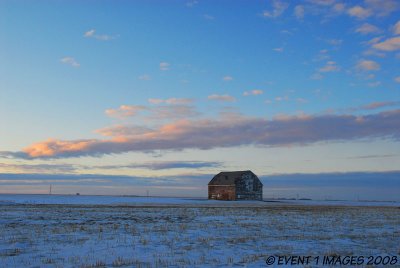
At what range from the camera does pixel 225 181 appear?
10000cm

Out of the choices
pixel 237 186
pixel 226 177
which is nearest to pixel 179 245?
pixel 237 186

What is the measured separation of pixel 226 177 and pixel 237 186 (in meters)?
5.13

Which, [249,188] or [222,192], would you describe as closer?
[249,188]

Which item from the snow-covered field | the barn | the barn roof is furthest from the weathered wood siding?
the snow-covered field

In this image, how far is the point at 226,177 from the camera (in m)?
101

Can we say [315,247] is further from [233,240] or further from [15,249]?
[15,249]

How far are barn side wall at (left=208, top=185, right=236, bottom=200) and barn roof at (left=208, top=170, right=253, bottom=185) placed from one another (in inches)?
37.9

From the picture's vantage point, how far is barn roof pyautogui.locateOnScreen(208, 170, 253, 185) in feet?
322

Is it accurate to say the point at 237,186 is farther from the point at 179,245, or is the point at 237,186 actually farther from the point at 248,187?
the point at 179,245

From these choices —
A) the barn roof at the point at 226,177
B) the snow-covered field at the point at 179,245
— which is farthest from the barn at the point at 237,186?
the snow-covered field at the point at 179,245

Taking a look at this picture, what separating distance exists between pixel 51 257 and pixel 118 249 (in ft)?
9.02

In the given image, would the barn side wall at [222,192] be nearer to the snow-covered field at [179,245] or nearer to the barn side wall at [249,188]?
the barn side wall at [249,188]

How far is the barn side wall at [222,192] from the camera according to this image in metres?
97.0

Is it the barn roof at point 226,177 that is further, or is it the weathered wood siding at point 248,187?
the barn roof at point 226,177
